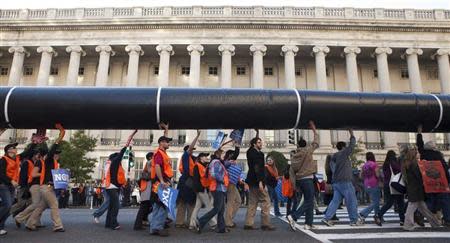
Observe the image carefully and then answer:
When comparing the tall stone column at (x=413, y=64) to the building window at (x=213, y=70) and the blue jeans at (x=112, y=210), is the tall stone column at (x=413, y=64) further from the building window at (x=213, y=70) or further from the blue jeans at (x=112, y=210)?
the blue jeans at (x=112, y=210)

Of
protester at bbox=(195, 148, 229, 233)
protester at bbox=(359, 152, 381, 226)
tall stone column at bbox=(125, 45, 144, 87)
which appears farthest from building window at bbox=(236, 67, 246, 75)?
protester at bbox=(195, 148, 229, 233)

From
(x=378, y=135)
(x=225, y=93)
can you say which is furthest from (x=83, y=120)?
(x=378, y=135)

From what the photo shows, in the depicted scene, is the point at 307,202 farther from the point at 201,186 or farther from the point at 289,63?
the point at 289,63

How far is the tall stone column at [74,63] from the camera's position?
34375 millimetres

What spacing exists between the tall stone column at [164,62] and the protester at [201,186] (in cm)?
2667

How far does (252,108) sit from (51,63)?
37545 millimetres

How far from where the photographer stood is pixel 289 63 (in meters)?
33.8

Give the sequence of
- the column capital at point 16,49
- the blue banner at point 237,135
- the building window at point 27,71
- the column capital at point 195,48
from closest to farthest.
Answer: the blue banner at point 237,135 → the column capital at point 195,48 → the column capital at point 16,49 → the building window at point 27,71

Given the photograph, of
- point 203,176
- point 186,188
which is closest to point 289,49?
point 186,188

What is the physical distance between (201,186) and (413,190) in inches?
184

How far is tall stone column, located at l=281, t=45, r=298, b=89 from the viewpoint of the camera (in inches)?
1312

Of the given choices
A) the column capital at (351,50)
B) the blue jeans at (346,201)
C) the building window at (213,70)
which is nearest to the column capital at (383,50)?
the column capital at (351,50)

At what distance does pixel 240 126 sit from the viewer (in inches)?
A: 268

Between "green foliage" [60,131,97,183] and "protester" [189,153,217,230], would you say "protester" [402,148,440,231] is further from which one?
"green foliage" [60,131,97,183]
